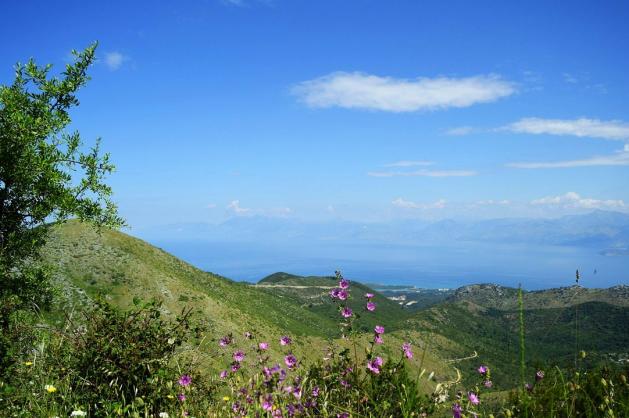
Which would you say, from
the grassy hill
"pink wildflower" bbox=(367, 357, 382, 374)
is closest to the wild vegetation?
"pink wildflower" bbox=(367, 357, 382, 374)

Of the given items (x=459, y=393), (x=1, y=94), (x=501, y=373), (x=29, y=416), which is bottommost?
(x=501, y=373)

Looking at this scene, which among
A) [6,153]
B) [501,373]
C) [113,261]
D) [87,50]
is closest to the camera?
[6,153]

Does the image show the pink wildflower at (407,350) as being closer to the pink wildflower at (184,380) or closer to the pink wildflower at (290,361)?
the pink wildflower at (290,361)

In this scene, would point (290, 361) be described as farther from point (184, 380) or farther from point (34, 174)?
point (34, 174)

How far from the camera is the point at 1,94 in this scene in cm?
1571

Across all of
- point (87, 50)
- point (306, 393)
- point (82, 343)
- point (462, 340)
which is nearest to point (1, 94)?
point (87, 50)

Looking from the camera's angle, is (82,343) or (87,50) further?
(87,50)

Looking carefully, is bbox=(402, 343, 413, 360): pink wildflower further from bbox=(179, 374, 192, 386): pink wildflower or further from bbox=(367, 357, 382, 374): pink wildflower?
bbox=(179, 374, 192, 386): pink wildflower

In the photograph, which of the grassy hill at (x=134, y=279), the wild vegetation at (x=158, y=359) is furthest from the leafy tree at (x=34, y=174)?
the grassy hill at (x=134, y=279)

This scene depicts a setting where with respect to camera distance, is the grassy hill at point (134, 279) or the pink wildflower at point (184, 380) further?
the grassy hill at point (134, 279)

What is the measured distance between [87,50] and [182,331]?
15.8 m

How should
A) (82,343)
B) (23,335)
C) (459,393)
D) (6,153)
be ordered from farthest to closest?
1. (6,153)
2. (23,335)
3. (82,343)
4. (459,393)

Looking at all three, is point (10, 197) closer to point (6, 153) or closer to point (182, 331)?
point (6, 153)

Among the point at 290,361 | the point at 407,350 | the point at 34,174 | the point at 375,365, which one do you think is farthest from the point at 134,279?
the point at 407,350
